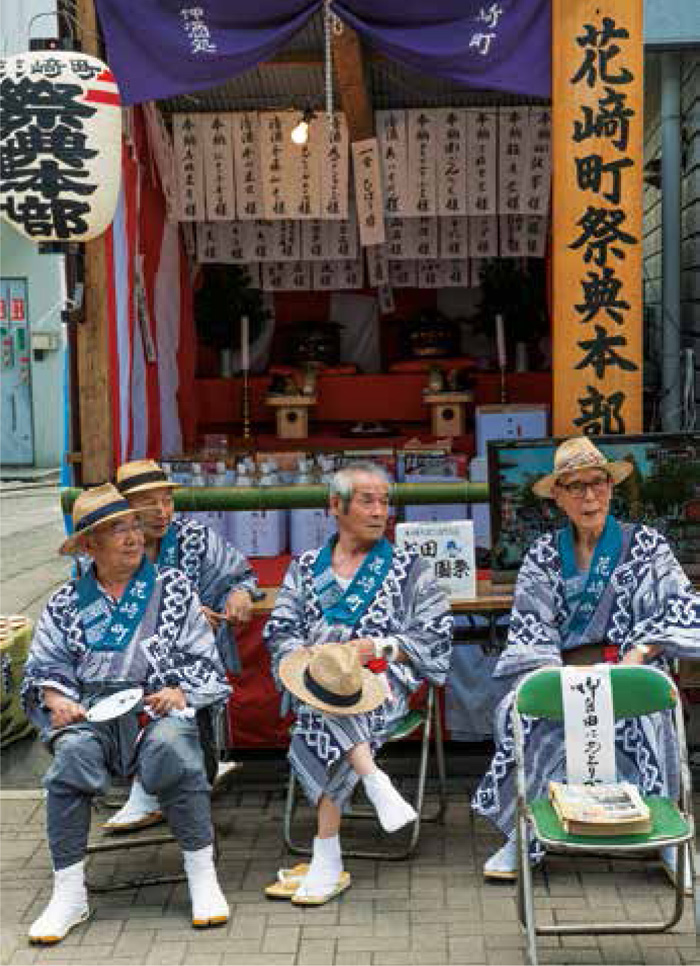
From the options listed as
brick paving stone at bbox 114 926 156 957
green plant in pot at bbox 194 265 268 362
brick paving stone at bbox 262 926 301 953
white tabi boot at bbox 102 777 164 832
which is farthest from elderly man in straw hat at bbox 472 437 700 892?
green plant in pot at bbox 194 265 268 362

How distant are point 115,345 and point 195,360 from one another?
4367mm

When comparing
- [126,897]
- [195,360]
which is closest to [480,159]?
[195,360]

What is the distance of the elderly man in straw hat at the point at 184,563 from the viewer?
5.64m

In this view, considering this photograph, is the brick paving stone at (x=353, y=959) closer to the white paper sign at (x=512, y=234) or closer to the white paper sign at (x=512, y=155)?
the white paper sign at (x=512, y=155)

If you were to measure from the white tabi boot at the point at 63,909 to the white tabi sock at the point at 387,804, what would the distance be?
1070mm

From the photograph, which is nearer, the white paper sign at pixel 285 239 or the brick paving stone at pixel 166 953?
the brick paving stone at pixel 166 953

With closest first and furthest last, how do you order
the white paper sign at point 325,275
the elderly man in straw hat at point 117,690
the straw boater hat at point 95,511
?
the elderly man in straw hat at point 117,690 < the straw boater hat at point 95,511 < the white paper sign at point 325,275

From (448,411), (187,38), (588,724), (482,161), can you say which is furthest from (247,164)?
(588,724)

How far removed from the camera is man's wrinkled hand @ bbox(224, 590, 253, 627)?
558 centimetres

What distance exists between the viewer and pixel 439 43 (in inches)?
257

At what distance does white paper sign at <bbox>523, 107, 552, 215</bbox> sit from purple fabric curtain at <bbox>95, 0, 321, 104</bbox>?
169 inches

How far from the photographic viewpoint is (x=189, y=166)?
416 inches

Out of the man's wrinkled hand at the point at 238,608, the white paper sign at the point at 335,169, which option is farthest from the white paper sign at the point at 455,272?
the man's wrinkled hand at the point at 238,608

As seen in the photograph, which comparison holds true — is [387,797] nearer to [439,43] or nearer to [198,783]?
[198,783]
